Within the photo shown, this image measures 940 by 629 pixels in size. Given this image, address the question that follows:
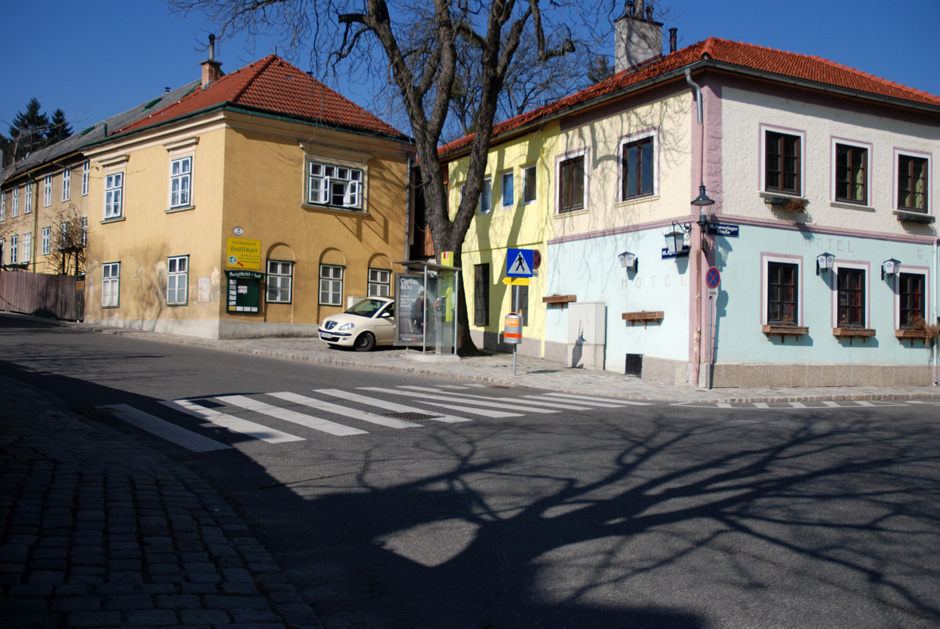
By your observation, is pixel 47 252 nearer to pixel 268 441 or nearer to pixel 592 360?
pixel 592 360

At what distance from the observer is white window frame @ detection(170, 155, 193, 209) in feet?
90.1

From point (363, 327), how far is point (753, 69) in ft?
39.8

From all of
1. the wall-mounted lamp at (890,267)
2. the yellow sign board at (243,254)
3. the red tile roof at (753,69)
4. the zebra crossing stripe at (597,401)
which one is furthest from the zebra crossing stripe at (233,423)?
the wall-mounted lamp at (890,267)

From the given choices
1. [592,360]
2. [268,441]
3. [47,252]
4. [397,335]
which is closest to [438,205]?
[397,335]

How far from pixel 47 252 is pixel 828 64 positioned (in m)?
36.7

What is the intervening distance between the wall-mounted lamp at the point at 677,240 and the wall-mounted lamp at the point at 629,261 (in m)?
1.22

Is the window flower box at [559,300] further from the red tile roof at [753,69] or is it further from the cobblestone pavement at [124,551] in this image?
the cobblestone pavement at [124,551]

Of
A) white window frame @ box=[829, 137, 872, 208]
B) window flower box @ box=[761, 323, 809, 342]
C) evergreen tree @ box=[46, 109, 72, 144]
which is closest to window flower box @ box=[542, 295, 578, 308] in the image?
window flower box @ box=[761, 323, 809, 342]

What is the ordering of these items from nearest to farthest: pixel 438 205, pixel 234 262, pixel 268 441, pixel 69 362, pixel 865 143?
1. pixel 268 441
2. pixel 69 362
3. pixel 865 143
4. pixel 438 205
5. pixel 234 262

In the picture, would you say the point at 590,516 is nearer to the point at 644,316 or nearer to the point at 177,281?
the point at 644,316

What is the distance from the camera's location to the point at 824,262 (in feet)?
61.0

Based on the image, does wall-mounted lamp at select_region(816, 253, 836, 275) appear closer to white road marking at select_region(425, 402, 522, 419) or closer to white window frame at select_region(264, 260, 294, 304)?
white road marking at select_region(425, 402, 522, 419)

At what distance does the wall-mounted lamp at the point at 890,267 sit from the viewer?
19625mm

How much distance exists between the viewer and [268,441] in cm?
848
